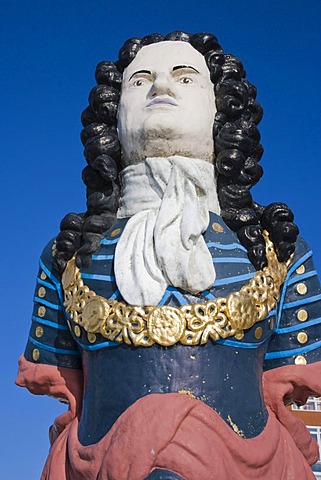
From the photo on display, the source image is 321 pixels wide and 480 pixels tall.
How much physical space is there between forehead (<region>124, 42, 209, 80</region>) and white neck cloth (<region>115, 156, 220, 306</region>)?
48 centimetres

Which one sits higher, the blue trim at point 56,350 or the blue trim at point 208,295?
the blue trim at point 208,295

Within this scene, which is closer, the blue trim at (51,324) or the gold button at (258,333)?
the gold button at (258,333)

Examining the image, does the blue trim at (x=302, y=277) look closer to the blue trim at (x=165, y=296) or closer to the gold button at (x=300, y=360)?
the gold button at (x=300, y=360)

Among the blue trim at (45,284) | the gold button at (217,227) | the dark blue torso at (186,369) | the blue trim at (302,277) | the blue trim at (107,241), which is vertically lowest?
the dark blue torso at (186,369)

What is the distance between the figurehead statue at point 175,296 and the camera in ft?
8.70

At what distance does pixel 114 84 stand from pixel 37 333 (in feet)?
4.09

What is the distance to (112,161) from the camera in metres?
3.28

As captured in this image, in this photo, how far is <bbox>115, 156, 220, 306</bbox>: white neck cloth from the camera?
2797 millimetres

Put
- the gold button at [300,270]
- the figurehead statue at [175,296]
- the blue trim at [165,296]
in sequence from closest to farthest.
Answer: the figurehead statue at [175,296] < the blue trim at [165,296] < the gold button at [300,270]

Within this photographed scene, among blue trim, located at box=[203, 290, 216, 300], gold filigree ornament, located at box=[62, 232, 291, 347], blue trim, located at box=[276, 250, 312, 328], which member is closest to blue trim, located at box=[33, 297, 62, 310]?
gold filigree ornament, located at box=[62, 232, 291, 347]

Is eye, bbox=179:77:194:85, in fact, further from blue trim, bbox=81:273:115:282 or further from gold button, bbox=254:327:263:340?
gold button, bbox=254:327:263:340

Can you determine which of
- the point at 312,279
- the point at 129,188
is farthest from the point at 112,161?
the point at 312,279

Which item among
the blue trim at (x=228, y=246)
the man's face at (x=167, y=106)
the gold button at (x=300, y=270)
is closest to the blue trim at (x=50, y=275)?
the man's face at (x=167, y=106)

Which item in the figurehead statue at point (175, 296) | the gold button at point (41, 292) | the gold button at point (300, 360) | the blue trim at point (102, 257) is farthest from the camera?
the gold button at point (41, 292)
